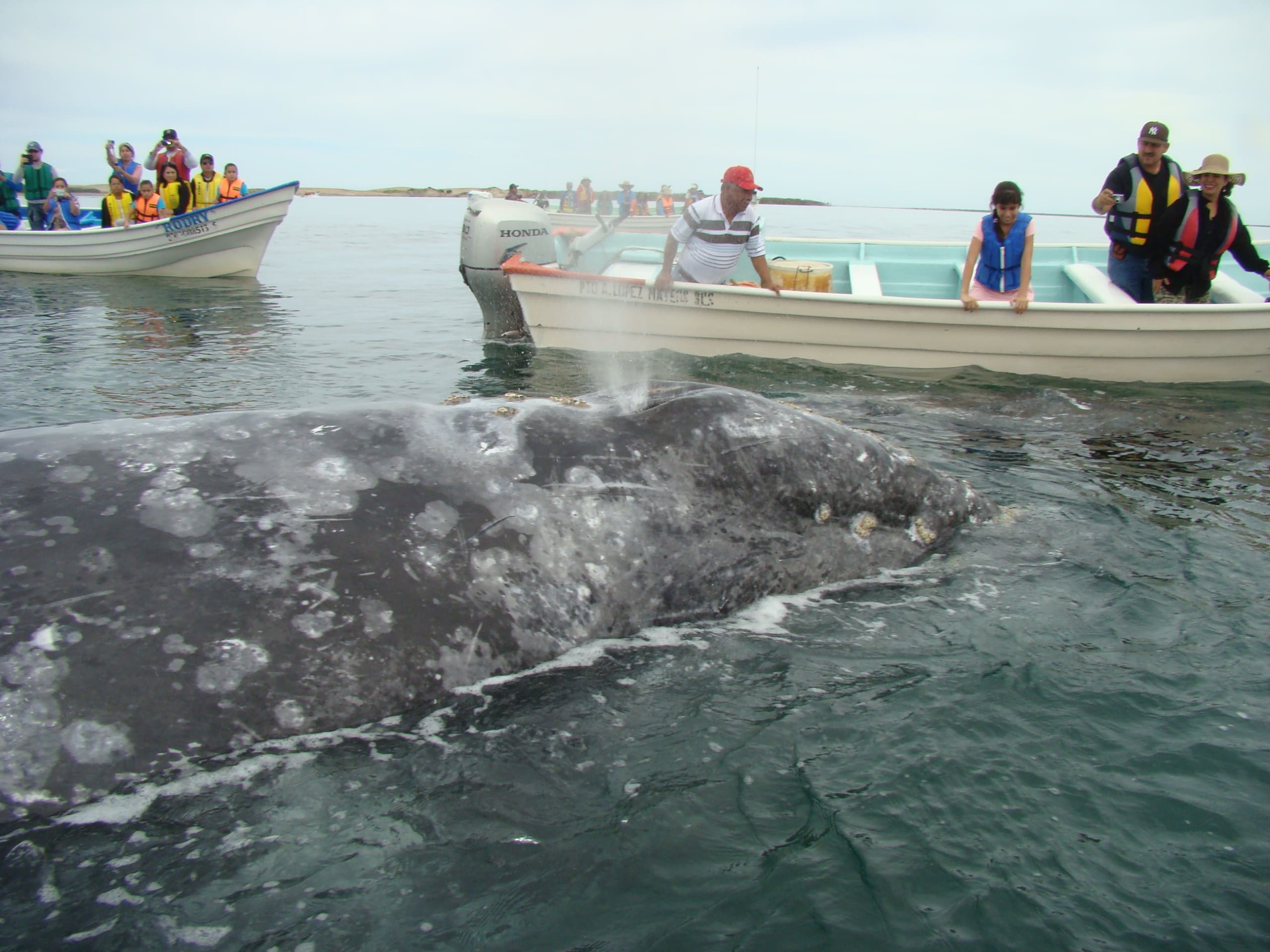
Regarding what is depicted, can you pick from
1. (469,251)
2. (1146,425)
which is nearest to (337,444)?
(1146,425)

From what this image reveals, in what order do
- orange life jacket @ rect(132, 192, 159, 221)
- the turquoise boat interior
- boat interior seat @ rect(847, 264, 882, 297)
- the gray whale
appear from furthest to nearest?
orange life jacket @ rect(132, 192, 159, 221)
boat interior seat @ rect(847, 264, 882, 297)
the turquoise boat interior
the gray whale

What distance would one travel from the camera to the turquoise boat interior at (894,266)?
11.4m

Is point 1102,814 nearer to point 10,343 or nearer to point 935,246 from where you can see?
point 935,246

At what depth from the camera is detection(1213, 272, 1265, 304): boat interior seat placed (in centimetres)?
1001

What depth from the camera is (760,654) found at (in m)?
3.44

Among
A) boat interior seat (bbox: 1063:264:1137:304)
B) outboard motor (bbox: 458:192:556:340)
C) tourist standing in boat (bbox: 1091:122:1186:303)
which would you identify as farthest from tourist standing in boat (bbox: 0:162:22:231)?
tourist standing in boat (bbox: 1091:122:1186:303)

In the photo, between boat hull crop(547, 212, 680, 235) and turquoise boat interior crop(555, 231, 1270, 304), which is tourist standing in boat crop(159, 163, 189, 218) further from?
turquoise boat interior crop(555, 231, 1270, 304)

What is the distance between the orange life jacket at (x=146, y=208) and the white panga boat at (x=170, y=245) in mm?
1015

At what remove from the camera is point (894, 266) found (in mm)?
13133

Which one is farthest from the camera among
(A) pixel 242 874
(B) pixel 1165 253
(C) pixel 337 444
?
(B) pixel 1165 253

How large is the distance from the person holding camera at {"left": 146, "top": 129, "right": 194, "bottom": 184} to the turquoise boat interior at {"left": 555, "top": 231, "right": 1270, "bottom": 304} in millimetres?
11397

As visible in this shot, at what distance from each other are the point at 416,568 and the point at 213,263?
790 inches

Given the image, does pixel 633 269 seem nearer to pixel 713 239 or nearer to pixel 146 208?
pixel 713 239

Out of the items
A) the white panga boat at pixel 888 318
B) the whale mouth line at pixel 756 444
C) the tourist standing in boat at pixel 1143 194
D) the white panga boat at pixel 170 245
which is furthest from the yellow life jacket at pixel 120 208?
the whale mouth line at pixel 756 444
